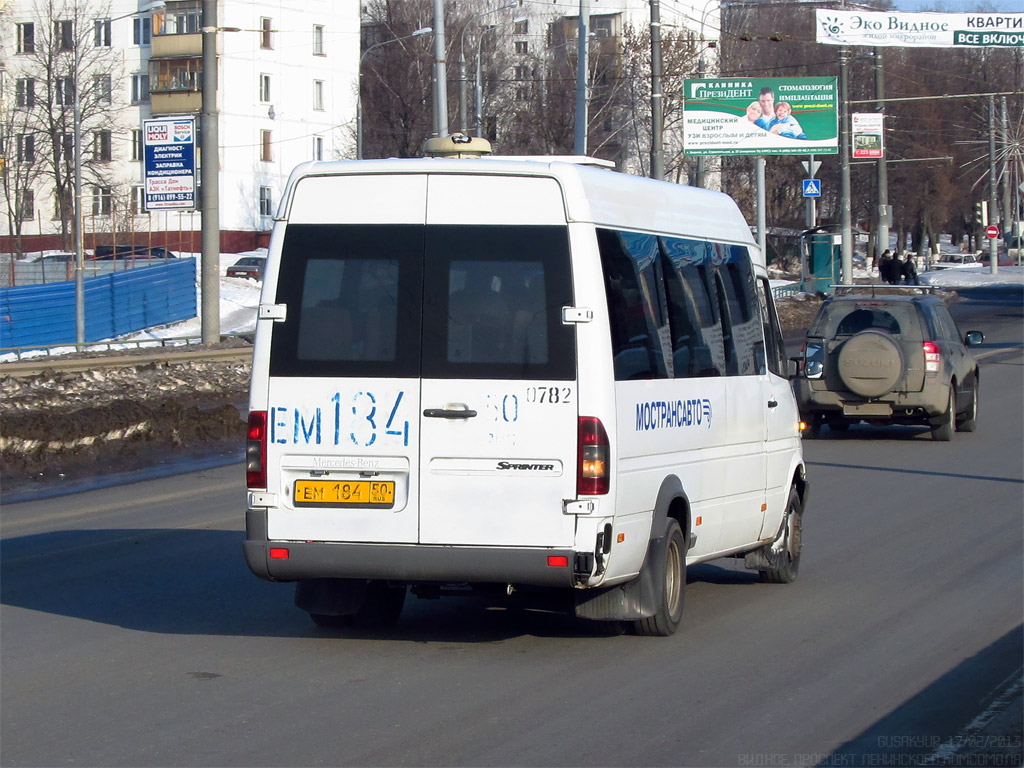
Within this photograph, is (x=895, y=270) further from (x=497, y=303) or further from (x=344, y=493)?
(x=344, y=493)

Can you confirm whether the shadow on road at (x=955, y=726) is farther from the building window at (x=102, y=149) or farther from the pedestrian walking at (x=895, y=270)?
the building window at (x=102, y=149)

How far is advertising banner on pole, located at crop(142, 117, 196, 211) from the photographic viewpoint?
24609 millimetres

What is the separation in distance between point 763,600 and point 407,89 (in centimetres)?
7086

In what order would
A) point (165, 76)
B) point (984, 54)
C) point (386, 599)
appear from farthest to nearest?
point (984, 54) < point (165, 76) < point (386, 599)

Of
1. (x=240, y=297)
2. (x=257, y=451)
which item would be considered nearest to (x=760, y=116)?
(x=240, y=297)

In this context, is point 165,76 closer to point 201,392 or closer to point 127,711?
point 201,392

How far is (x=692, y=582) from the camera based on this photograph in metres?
9.45

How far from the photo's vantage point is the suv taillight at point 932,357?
1706 centimetres

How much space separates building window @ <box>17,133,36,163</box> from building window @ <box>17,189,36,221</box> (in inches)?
56.6

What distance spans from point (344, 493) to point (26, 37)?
235 ft

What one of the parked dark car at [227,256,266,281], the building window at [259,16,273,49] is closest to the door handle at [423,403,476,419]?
the parked dark car at [227,256,266,281]

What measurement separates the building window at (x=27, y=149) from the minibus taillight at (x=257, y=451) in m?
57.5

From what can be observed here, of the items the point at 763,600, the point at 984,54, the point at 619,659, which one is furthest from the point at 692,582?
the point at 984,54

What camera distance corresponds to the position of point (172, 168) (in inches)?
972
